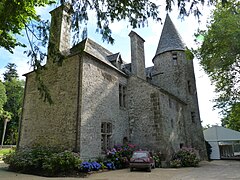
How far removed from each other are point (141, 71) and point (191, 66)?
6833mm

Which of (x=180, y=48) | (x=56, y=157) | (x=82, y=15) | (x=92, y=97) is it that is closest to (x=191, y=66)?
(x=180, y=48)

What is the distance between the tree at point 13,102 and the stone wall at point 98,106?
2888 cm

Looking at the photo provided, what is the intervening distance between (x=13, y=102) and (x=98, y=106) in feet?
116

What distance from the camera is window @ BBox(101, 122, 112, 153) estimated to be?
11.7m

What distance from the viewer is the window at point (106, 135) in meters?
11.7

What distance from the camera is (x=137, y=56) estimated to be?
1681cm

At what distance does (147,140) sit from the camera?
13273 millimetres

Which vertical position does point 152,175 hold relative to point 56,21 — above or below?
below

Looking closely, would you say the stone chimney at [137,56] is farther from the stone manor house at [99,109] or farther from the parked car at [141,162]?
the parked car at [141,162]

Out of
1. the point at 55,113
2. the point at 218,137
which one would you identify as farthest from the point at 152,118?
the point at 218,137

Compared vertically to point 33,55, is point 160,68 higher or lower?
higher

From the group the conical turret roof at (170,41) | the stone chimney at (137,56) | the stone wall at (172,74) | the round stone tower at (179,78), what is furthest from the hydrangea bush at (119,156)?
the conical turret roof at (170,41)

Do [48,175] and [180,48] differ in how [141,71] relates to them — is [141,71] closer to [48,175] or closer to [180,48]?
[180,48]

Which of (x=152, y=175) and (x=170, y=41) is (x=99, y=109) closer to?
A: (x=152, y=175)
